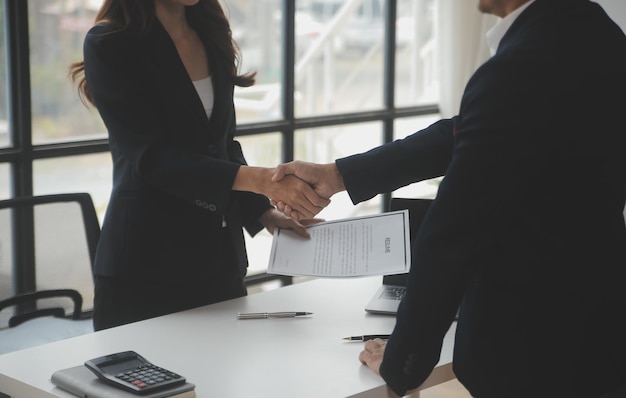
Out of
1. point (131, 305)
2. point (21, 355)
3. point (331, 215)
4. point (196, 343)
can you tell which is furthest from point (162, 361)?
point (331, 215)

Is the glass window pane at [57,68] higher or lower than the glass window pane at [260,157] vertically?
higher

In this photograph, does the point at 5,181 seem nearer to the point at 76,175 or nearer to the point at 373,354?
the point at 76,175

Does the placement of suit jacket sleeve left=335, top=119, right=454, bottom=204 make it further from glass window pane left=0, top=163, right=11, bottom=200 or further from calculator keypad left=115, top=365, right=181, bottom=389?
glass window pane left=0, top=163, right=11, bottom=200

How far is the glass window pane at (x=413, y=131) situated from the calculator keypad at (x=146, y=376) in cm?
351

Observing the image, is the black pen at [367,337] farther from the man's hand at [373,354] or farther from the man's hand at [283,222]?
Answer: the man's hand at [283,222]

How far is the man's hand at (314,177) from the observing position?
7.28 ft

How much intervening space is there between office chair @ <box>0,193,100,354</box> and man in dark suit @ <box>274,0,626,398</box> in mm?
1275

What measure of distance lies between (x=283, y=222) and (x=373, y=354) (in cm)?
64

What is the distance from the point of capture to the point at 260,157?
431 centimetres

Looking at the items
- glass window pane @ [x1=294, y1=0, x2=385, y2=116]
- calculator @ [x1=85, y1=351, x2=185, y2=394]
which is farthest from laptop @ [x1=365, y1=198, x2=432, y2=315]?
glass window pane @ [x1=294, y1=0, x2=385, y2=116]

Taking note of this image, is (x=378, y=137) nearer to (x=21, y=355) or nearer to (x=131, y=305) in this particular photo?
(x=131, y=305)

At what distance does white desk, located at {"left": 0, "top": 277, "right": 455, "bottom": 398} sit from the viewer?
1638 mm

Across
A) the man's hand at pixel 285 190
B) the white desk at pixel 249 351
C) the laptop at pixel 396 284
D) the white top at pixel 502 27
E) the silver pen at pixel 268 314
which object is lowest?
the white desk at pixel 249 351

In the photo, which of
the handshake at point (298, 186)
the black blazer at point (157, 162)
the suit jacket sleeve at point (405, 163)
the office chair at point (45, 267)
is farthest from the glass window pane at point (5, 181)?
the suit jacket sleeve at point (405, 163)
